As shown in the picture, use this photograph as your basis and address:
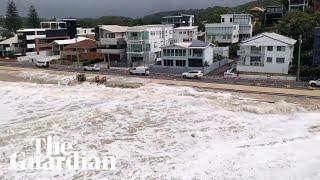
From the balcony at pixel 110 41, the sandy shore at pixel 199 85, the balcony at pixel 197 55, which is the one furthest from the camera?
the balcony at pixel 110 41

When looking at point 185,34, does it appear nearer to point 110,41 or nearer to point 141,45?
point 141,45

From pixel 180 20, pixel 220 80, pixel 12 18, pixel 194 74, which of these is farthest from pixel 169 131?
pixel 12 18

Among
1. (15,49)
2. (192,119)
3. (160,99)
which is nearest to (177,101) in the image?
(160,99)

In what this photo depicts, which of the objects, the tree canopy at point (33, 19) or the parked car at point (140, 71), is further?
the tree canopy at point (33, 19)

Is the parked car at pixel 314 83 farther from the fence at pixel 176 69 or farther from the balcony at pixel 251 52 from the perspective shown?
the fence at pixel 176 69

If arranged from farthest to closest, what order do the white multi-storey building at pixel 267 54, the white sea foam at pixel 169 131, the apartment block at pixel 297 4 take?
the apartment block at pixel 297 4, the white multi-storey building at pixel 267 54, the white sea foam at pixel 169 131

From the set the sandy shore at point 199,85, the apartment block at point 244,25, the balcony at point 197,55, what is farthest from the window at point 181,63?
the apartment block at point 244,25
